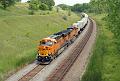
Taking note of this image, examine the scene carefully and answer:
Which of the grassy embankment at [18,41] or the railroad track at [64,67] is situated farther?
the grassy embankment at [18,41]

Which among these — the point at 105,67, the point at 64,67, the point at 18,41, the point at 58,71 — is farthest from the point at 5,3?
the point at 105,67

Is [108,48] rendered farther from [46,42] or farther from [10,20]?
[10,20]

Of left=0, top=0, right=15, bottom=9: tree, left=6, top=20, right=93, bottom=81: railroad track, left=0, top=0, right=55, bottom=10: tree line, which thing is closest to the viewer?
left=6, top=20, right=93, bottom=81: railroad track

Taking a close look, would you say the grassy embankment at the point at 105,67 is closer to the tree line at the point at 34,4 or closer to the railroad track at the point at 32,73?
the railroad track at the point at 32,73

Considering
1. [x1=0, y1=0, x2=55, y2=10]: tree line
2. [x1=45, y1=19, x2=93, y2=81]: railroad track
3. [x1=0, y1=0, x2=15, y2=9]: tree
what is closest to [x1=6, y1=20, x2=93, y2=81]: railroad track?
[x1=45, y1=19, x2=93, y2=81]: railroad track

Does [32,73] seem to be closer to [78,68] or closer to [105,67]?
[78,68]

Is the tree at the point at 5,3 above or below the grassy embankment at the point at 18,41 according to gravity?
above

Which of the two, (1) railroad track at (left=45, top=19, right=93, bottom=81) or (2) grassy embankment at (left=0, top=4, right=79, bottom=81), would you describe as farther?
(2) grassy embankment at (left=0, top=4, right=79, bottom=81)

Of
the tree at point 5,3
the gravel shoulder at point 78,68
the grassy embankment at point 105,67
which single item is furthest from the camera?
the tree at point 5,3

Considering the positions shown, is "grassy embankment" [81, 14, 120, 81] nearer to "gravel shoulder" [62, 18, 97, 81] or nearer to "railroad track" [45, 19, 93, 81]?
"gravel shoulder" [62, 18, 97, 81]

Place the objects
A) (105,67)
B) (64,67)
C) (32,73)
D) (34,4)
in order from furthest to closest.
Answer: (34,4), (64,67), (105,67), (32,73)

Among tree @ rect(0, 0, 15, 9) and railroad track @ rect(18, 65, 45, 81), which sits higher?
tree @ rect(0, 0, 15, 9)

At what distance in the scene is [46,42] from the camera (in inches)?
1576

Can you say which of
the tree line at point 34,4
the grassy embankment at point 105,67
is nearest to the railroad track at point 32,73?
the grassy embankment at point 105,67
